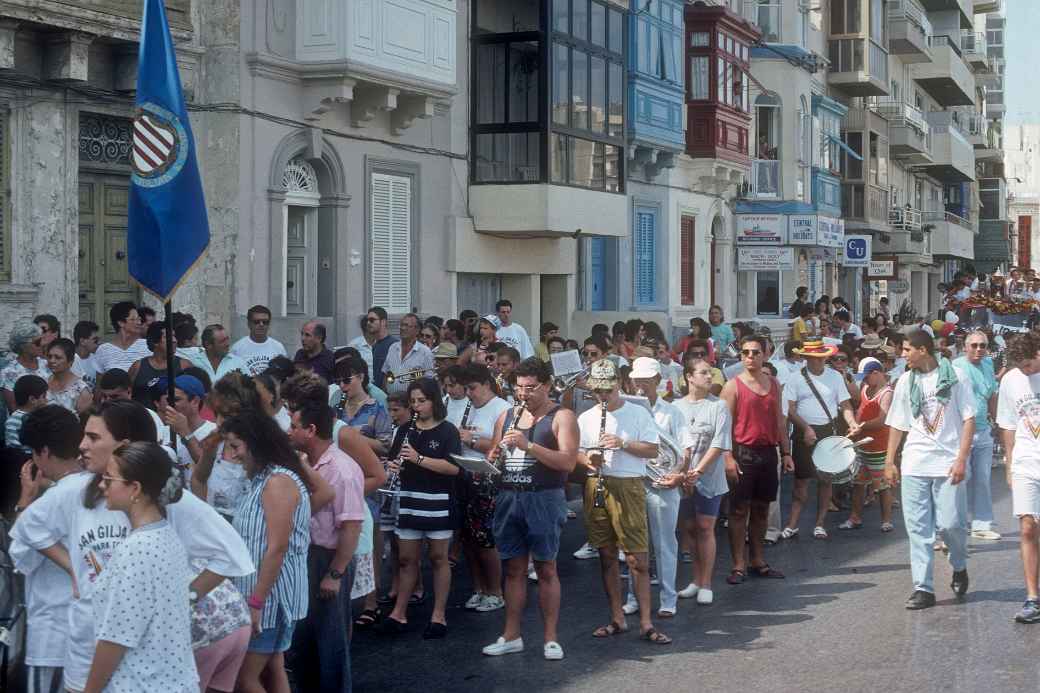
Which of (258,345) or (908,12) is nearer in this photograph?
(258,345)

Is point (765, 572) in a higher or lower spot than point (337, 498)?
lower

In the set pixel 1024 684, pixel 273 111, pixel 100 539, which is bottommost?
pixel 1024 684

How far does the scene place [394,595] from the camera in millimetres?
10039

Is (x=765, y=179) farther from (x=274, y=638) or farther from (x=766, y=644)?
(x=274, y=638)

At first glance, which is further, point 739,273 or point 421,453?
point 739,273

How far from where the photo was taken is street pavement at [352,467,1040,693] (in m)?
8.17

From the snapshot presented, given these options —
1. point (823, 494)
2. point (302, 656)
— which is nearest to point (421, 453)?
point (302, 656)

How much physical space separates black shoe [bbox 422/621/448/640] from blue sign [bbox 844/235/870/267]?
92.6 ft

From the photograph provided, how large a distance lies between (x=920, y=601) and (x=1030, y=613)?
0.75 metres

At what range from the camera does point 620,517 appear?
30.1 feet

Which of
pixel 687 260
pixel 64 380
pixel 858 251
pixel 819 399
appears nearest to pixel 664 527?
pixel 819 399

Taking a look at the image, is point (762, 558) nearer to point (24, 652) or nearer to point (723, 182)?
point (24, 652)

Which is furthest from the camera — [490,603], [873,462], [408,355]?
[408,355]

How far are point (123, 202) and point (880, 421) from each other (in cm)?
867
